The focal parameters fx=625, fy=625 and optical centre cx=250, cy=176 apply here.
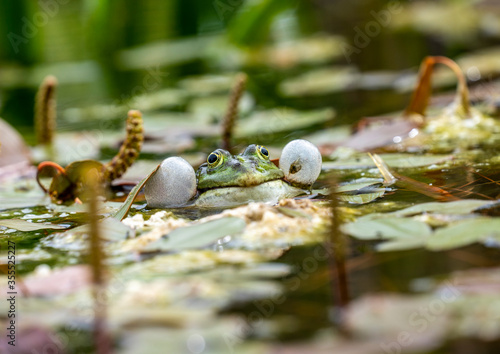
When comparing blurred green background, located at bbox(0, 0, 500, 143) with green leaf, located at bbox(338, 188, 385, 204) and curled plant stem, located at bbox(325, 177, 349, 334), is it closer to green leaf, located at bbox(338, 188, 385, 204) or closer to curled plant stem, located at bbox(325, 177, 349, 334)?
green leaf, located at bbox(338, 188, 385, 204)

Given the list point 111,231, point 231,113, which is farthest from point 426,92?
point 111,231

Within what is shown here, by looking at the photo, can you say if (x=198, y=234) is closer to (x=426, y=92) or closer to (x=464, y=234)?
(x=464, y=234)

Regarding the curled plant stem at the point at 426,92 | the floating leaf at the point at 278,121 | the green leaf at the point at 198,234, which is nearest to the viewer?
the green leaf at the point at 198,234

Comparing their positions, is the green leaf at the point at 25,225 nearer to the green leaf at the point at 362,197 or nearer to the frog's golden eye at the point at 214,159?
the frog's golden eye at the point at 214,159

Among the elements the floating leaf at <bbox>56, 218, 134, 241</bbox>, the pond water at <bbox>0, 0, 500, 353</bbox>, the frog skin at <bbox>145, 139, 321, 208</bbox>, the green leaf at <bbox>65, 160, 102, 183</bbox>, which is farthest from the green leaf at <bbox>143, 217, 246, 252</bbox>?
the green leaf at <bbox>65, 160, 102, 183</bbox>

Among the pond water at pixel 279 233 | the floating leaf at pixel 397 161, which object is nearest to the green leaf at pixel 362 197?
the pond water at pixel 279 233

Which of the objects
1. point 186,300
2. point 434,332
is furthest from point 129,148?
point 434,332
